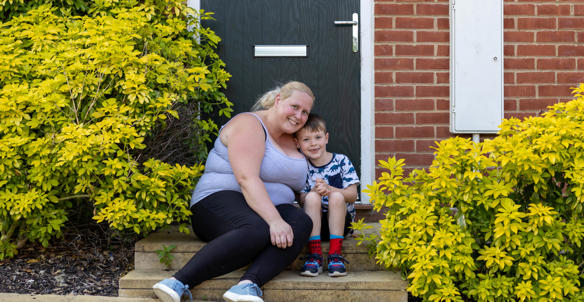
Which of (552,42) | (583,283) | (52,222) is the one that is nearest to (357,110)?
(552,42)

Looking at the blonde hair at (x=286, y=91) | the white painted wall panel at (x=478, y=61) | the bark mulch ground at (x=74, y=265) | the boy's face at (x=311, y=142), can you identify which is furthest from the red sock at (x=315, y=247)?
the white painted wall panel at (x=478, y=61)

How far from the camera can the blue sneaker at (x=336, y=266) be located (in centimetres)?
289

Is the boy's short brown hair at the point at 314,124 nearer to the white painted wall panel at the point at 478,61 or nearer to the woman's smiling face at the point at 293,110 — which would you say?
the woman's smiling face at the point at 293,110

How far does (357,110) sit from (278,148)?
1306 mm

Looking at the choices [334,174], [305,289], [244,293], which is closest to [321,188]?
[334,174]

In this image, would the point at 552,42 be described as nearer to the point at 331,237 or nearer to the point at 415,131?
the point at 415,131

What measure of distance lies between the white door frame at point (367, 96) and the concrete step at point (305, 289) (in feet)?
4.47

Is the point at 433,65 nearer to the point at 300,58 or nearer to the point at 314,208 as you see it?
the point at 300,58

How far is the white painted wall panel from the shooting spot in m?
4.03

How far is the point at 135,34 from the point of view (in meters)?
3.21

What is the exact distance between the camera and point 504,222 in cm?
256

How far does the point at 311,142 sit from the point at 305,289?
2.84ft

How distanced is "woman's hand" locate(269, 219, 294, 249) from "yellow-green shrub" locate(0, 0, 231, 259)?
59 centimetres

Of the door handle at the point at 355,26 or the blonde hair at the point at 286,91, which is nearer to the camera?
the blonde hair at the point at 286,91
